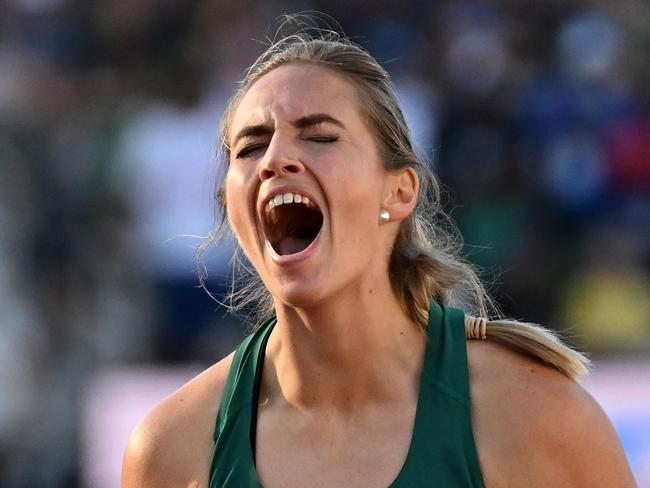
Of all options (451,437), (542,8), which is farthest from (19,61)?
(451,437)

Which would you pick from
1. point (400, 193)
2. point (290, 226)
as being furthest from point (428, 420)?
point (290, 226)

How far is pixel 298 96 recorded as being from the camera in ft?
9.98

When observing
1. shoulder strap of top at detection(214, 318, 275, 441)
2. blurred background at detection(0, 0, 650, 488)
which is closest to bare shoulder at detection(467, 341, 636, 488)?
shoulder strap of top at detection(214, 318, 275, 441)

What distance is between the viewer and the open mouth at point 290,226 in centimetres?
325

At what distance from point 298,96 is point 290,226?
1.35ft

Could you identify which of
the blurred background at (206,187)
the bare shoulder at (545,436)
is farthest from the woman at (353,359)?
the blurred background at (206,187)

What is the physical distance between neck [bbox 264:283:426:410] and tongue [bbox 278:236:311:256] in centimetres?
25

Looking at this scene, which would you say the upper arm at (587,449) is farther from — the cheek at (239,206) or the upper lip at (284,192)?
the cheek at (239,206)

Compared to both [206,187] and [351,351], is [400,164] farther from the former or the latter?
[206,187]

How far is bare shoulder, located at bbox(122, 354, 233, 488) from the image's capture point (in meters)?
3.07

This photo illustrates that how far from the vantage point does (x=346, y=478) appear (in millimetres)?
2918

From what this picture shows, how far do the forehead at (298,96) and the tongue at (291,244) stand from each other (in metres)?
0.33

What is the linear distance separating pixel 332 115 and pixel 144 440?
92cm

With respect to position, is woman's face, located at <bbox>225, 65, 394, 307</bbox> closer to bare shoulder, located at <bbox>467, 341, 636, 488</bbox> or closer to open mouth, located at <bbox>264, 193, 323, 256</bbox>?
open mouth, located at <bbox>264, 193, 323, 256</bbox>
